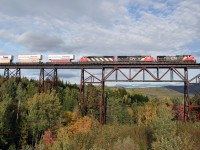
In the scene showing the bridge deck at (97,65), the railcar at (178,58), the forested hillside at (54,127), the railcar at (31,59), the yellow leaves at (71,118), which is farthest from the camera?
the yellow leaves at (71,118)

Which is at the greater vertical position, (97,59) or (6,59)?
(6,59)

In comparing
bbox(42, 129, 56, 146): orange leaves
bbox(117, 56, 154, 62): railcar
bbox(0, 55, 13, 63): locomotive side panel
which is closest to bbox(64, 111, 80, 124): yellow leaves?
bbox(42, 129, 56, 146): orange leaves

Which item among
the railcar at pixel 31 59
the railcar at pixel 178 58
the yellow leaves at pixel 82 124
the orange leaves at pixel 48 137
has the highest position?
the railcar at pixel 31 59

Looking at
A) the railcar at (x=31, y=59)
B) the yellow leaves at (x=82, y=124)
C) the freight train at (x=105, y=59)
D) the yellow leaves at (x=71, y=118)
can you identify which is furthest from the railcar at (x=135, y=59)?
the railcar at (x=31, y=59)

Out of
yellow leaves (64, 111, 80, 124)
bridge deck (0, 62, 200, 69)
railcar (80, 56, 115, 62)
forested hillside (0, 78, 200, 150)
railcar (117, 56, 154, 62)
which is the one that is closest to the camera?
forested hillside (0, 78, 200, 150)

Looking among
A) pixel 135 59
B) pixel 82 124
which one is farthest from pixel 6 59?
pixel 135 59

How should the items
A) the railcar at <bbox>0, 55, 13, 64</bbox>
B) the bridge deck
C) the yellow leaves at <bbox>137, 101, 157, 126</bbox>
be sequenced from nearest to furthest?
1. the bridge deck
2. the railcar at <bbox>0, 55, 13, 64</bbox>
3. the yellow leaves at <bbox>137, 101, 157, 126</bbox>

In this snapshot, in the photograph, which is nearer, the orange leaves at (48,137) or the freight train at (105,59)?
the freight train at (105,59)

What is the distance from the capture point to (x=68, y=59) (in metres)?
53.9

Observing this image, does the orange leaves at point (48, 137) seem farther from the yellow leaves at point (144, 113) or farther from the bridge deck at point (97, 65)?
the yellow leaves at point (144, 113)

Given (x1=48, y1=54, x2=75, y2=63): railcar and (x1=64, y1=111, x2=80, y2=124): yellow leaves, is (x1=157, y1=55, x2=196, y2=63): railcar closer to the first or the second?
(x1=48, y1=54, x2=75, y2=63): railcar

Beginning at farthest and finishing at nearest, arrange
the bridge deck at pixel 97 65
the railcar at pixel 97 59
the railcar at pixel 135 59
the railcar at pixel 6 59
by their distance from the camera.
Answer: the railcar at pixel 6 59
the railcar at pixel 97 59
the railcar at pixel 135 59
the bridge deck at pixel 97 65

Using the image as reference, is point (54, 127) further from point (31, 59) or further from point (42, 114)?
point (31, 59)

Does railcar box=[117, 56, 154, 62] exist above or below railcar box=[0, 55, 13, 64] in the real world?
below
